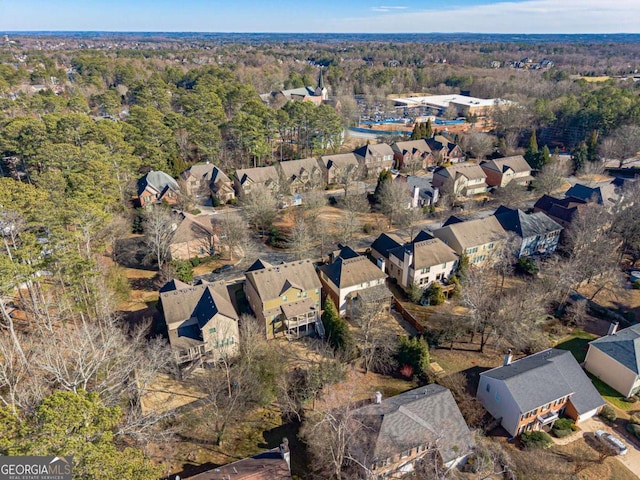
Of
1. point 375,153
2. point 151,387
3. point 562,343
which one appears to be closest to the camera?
point 151,387

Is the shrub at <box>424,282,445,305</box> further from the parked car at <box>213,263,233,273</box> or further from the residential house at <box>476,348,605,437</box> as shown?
the parked car at <box>213,263,233,273</box>

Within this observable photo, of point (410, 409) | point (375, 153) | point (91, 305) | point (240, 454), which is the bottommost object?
point (240, 454)

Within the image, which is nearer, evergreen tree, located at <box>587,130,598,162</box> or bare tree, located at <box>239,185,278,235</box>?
bare tree, located at <box>239,185,278,235</box>

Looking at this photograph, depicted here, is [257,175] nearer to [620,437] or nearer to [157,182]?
[157,182]

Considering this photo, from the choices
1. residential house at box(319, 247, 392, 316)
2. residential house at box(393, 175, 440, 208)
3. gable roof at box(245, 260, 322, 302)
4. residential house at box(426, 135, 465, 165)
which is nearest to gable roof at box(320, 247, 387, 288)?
residential house at box(319, 247, 392, 316)

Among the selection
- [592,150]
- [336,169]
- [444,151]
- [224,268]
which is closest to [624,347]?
[224,268]

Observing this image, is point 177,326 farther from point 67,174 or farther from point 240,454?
point 67,174

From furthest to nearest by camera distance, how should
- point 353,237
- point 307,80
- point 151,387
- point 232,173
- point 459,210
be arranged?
point 307,80
point 232,173
point 459,210
point 353,237
point 151,387

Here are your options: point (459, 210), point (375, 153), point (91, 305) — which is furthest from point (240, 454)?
point (375, 153)
